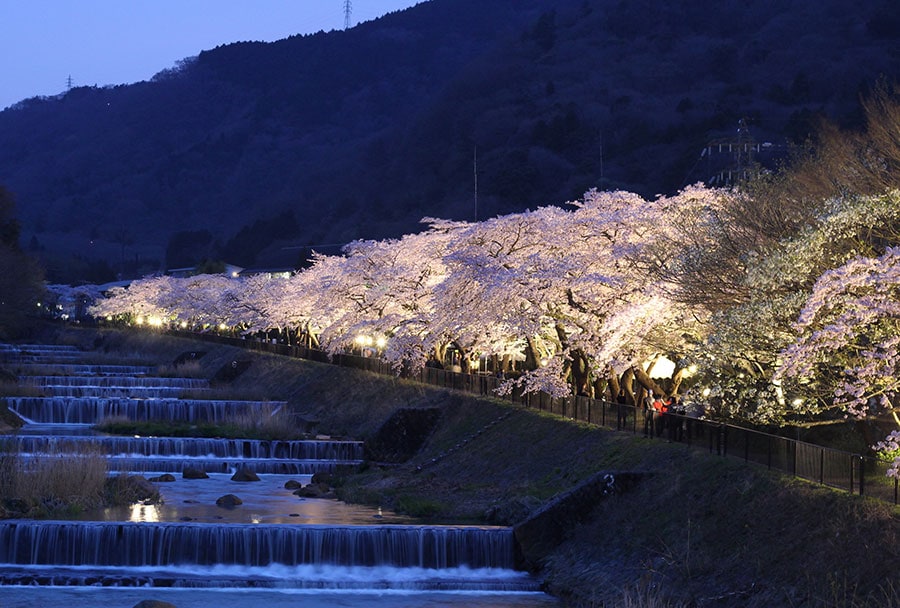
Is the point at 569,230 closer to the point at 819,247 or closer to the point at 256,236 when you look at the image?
the point at 819,247

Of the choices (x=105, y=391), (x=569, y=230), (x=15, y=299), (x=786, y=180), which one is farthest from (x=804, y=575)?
(x=15, y=299)

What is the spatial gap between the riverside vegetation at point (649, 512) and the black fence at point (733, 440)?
1.23 ft

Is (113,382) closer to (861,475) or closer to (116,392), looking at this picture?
(116,392)

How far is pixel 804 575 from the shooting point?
68.5 feet

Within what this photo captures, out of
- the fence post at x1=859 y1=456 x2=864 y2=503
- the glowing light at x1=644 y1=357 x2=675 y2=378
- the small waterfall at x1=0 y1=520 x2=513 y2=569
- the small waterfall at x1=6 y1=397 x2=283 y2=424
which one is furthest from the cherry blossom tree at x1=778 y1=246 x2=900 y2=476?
the small waterfall at x1=6 y1=397 x2=283 y2=424

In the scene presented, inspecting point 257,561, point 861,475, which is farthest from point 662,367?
point 861,475

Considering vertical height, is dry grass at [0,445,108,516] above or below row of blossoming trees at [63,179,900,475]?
below

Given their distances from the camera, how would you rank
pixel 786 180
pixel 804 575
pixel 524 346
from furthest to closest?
1. pixel 524 346
2. pixel 786 180
3. pixel 804 575

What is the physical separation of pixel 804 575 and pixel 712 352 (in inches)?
344

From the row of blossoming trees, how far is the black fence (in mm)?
916

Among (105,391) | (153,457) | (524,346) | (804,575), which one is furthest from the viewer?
(105,391)

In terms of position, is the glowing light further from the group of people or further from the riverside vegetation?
the riverside vegetation

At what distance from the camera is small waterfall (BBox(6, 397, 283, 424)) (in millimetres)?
60656

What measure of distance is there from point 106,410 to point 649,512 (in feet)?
133
